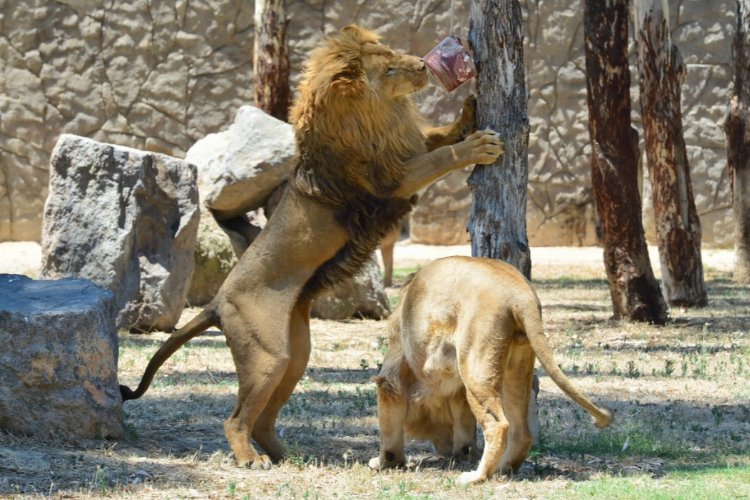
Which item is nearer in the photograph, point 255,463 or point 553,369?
point 553,369

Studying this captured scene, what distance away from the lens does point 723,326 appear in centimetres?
1230

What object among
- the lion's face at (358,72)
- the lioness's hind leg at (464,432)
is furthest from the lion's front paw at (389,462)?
the lion's face at (358,72)

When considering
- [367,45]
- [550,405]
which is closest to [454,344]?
[367,45]

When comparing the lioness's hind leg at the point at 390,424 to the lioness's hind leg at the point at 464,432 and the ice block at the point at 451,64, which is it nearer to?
the lioness's hind leg at the point at 464,432

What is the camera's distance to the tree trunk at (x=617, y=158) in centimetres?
1216

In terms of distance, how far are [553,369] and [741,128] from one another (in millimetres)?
11063

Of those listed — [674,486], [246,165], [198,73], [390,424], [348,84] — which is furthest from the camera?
[198,73]

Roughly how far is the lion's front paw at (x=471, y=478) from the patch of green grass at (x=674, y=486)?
401mm

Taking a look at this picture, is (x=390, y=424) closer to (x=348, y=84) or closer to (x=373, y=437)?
(x=373, y=437)

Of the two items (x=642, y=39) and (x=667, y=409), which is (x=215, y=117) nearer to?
(x=642, y=39)

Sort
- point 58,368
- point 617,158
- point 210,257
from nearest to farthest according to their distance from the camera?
point 58,368
point 617,158
point 210,257

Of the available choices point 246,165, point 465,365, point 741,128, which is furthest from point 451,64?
point 741,128

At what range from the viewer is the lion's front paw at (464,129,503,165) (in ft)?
21.3

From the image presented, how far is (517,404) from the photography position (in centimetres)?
596
